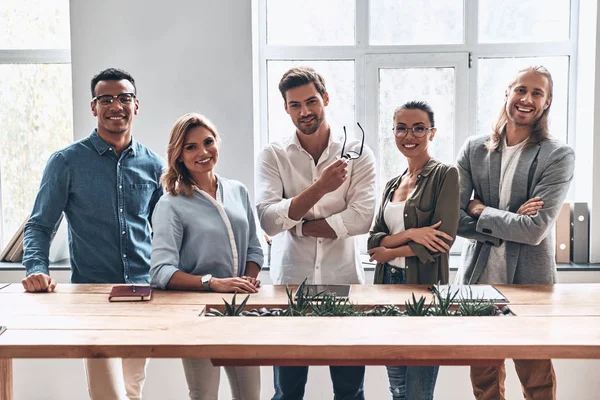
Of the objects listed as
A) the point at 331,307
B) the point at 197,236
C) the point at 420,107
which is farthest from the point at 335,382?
the point at 420,107

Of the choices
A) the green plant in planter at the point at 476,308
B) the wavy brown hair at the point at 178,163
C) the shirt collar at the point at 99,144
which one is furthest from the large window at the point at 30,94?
the green plant in planter at the point at 476,308

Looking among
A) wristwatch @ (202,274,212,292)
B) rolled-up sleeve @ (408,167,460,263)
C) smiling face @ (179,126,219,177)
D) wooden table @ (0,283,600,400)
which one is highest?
smiling face @ (179,126,219,177)

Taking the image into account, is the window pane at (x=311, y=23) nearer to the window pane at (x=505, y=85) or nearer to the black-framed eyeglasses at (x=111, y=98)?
the window pane at (x=505, y=85)

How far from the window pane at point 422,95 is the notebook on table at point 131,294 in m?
2.01

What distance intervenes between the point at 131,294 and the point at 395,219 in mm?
1073

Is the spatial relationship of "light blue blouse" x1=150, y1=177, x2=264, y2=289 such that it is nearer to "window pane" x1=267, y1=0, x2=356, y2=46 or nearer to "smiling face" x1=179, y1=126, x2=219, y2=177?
"smiling face" x1=179, y1=126, x2=219, y2=177

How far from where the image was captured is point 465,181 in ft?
9.47

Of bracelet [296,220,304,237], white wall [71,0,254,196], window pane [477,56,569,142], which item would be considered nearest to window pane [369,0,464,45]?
window pane [477,56,569,142]

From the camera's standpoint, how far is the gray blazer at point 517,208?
106 inches

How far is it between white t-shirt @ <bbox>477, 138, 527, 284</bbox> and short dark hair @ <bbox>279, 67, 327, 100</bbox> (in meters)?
0.82

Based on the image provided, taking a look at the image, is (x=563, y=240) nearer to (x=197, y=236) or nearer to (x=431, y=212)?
(x=431, y=212)

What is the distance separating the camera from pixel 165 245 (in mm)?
2537

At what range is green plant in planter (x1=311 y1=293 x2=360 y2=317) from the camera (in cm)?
232

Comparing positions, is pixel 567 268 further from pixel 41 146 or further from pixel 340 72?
pixel 41 146
